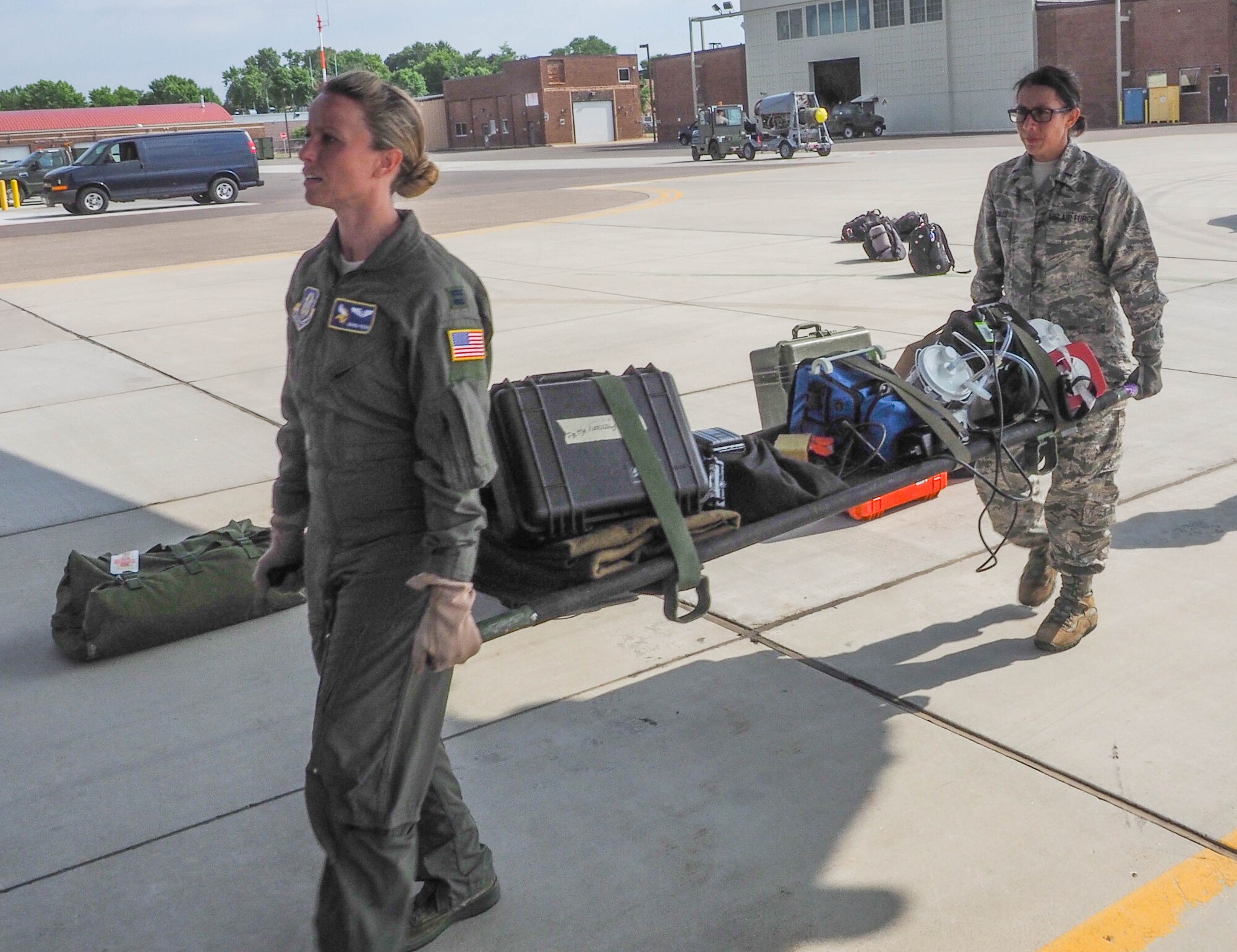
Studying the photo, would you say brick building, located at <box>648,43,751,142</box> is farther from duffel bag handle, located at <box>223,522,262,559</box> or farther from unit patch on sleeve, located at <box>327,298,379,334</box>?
unit patch on sleeve, located at <box>327,298,379,334</box>

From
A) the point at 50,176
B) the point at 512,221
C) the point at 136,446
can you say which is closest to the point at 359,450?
the point at 136,446

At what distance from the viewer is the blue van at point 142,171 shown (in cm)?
3136

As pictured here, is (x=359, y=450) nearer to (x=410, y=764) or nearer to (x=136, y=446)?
(x=410, y=764)

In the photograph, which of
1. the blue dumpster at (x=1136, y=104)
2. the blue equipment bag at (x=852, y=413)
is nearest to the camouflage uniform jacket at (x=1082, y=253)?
the blue equipment bag at (x=852, y=413)

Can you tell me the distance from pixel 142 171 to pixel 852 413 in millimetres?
31804

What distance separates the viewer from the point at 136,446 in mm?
7594

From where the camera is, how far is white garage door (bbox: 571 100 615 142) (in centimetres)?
8138

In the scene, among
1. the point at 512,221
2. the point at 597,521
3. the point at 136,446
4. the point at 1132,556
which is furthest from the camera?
the point at 512,221

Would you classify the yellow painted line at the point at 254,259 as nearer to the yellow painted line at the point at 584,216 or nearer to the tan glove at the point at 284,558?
the yellow painted line at the point at 584,216

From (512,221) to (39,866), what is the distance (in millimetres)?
19210

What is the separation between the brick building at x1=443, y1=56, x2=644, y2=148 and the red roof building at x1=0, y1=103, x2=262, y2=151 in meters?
17.5

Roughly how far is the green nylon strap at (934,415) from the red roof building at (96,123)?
8339cm

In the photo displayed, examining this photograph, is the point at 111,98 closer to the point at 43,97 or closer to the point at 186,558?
the point at 43,97

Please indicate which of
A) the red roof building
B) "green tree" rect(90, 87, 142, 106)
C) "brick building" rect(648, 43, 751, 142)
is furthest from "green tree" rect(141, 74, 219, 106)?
"brick building" rect(648, 43, 751, 142)
